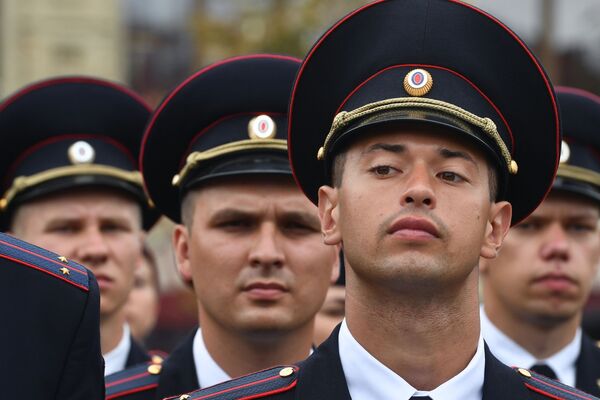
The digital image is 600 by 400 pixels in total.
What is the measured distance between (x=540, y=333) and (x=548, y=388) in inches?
92.1

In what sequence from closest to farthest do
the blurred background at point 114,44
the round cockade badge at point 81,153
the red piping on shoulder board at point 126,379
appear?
the red piping on shoulder board at point 126,379, the round cockade badge at point 81,153, the blurred background at point 114,44

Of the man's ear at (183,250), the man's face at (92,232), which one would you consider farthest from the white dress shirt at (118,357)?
the man's ear at (183,250)

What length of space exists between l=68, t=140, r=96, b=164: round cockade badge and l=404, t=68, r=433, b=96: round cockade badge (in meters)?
2.56

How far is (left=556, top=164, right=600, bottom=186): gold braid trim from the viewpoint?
640 centimetres

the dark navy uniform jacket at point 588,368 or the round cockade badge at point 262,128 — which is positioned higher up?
the round cockade badge at point 262,128

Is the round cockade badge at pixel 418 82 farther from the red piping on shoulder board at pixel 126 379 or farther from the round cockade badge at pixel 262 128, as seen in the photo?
the red piping on shoulder board at pixel 126 379

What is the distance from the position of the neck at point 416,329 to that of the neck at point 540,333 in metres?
2.56

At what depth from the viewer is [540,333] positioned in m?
6.48

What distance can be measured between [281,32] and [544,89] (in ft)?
56.7

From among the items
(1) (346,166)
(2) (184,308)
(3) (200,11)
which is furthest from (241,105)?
(3) (200,11)

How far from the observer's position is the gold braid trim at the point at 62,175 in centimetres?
626

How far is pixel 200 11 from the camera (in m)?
24.9

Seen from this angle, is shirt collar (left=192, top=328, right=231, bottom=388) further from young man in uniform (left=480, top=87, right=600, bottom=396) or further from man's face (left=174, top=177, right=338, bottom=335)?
young man in uniform (left=480, top=87, right=600, bottom=396)


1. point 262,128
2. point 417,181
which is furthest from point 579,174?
point 417,181
